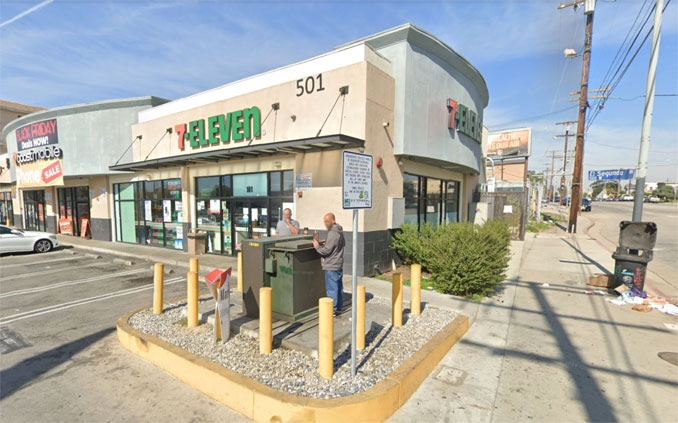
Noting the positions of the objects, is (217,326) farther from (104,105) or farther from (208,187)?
(104,105)

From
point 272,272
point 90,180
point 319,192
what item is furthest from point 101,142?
point 272,272

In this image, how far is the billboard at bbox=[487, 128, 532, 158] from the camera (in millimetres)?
33812

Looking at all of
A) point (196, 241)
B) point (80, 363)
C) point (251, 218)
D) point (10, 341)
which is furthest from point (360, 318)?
point (196, 241)

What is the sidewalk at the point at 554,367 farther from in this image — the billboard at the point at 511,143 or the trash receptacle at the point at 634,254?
the billboard at the point at 511,143

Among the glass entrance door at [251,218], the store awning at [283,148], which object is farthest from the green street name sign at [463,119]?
the glass entrance door at [251,218]

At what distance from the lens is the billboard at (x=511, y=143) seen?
1331 inches

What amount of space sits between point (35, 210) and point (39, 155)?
23.8 feet

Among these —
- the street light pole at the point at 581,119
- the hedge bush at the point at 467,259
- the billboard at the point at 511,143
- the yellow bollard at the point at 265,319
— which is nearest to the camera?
the yellow bollard at the point at 265,319

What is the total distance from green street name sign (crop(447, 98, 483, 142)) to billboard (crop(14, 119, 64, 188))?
18756 mm

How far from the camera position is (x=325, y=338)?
349 cm

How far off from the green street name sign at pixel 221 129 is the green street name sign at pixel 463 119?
21.8 ft

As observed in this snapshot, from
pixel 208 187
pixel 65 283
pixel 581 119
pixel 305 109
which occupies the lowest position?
pixel 65 283

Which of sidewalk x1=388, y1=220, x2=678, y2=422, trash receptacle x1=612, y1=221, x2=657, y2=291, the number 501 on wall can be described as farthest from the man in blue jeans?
trash receptacle x1=612, y1=221, x2=657, y2=291

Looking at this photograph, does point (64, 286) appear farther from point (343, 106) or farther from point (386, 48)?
point (386, 48)
